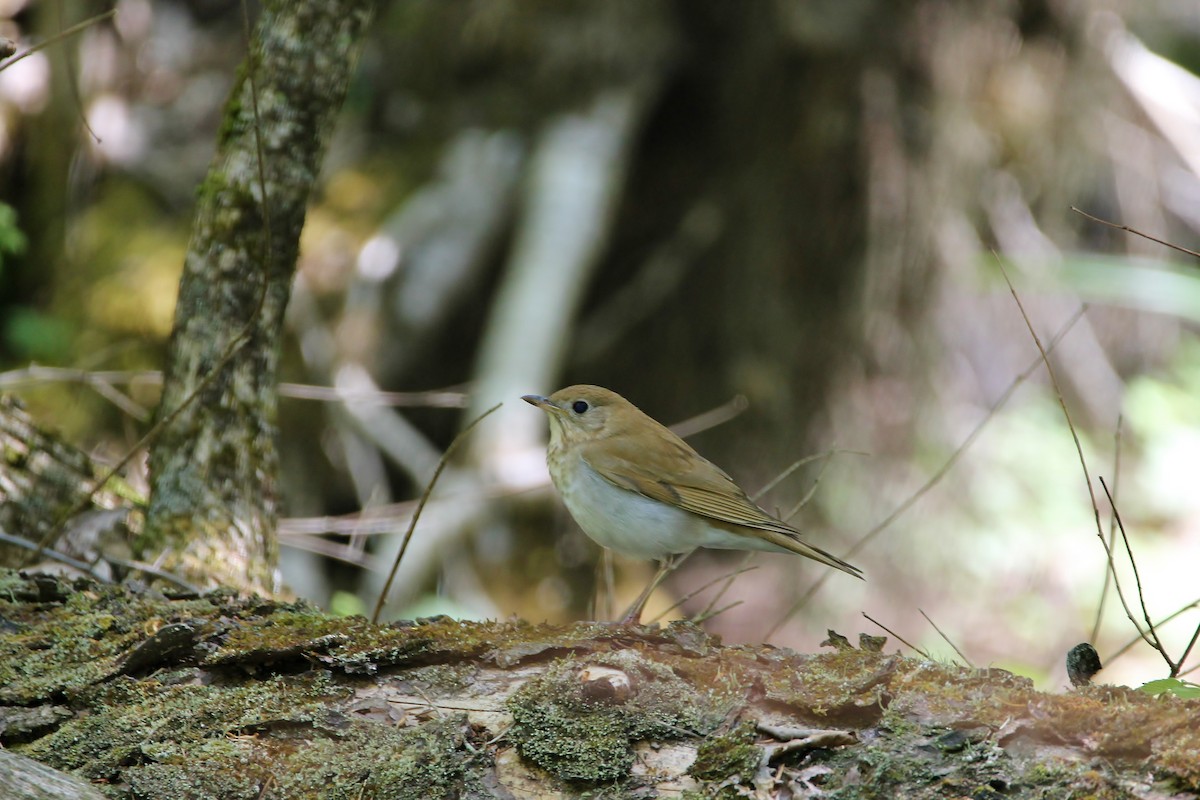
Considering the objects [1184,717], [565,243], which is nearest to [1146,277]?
[565,243]

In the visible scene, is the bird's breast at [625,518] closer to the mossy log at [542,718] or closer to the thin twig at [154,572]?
the mossy log at [542,718]

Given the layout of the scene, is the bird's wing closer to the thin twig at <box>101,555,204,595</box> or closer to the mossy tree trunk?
the mossy tree trunk

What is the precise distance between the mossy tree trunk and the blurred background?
8.45 feet

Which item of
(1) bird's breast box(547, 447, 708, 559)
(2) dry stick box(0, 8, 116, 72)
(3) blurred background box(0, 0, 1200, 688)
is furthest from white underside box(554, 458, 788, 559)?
(3) blurred background box(0, 0, 1200, 688)

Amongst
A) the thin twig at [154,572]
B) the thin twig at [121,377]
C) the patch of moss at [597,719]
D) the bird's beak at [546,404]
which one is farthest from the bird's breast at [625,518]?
the patch of moss at [597,719]

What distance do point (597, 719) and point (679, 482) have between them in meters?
1.76

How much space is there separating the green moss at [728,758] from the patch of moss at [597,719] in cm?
8

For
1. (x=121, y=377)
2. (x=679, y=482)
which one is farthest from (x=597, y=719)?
(x=121, y=377)

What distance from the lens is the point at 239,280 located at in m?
3.53

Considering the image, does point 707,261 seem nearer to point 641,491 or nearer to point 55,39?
point 641,491

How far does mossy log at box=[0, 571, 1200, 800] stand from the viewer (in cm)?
201

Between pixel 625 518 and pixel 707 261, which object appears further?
pixel 707 261

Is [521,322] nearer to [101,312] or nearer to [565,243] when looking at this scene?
[565,243]

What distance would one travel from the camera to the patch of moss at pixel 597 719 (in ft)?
6.97
